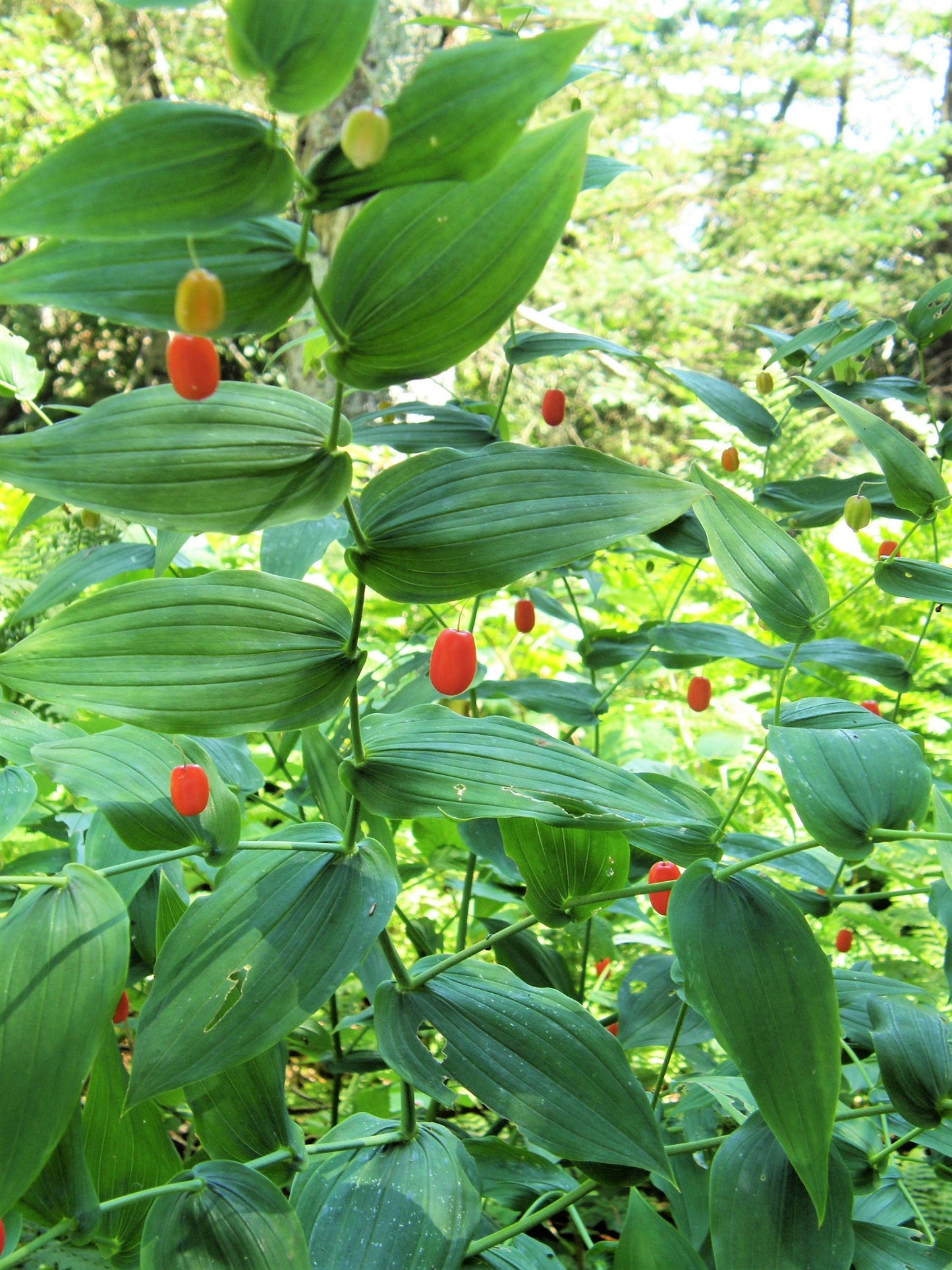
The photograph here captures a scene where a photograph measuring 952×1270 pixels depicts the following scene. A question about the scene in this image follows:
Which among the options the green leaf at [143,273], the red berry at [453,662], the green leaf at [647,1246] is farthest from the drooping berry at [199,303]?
the green leaf at [647,1246]

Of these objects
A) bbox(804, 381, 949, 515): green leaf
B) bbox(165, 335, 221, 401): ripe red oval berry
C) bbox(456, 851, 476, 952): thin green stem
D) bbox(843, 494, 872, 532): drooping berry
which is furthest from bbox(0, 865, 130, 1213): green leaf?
bbox(843, 494, 872, 532): drooping berry

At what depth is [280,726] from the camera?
56 centimetres

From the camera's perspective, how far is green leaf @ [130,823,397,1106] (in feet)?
1.86

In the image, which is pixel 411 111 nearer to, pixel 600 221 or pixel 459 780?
pixel 459 780

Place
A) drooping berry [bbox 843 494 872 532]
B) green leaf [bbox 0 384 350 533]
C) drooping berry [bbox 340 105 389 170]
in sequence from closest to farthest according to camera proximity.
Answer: drooping berry [bbox 340 105 389 170] < green leaf [bbox 0 384 350 533] < drooping berry [bbox 843 494 872 532]

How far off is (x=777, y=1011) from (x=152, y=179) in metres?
0.57

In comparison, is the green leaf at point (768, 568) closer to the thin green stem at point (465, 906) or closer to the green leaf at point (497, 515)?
the green leaf at point (497, 515)

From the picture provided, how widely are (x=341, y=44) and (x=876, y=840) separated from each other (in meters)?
0.57

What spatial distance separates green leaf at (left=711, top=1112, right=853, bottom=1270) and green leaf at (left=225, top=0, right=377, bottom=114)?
2.34ft

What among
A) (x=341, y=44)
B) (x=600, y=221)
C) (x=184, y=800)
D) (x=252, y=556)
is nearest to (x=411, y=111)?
(x=341, y=44)

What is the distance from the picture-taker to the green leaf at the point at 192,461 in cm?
47

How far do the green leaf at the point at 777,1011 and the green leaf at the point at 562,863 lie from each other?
0.13m

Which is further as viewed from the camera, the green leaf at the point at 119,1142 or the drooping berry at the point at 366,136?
the green leaf at the point at 119,1142

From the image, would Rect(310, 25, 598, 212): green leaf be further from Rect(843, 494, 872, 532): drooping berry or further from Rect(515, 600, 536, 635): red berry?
Rect(515, 600, 536, 635): red berry
